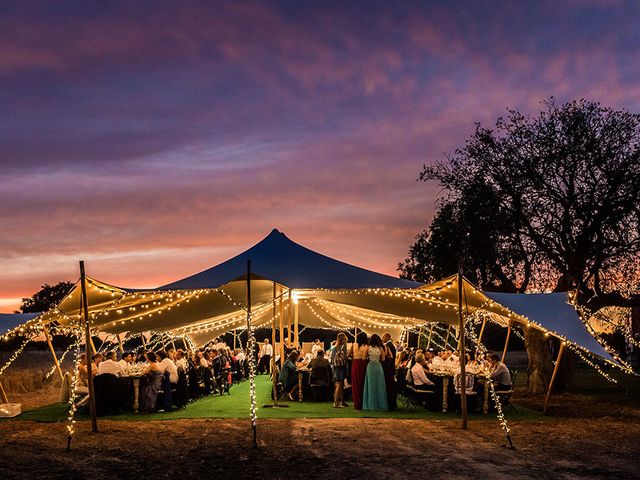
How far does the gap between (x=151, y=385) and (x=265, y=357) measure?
38.8ft

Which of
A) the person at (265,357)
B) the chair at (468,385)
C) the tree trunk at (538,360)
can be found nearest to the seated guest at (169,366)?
the chair at (468,385)

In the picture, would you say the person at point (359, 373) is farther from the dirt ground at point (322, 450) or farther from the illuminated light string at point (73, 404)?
the illuminated light string at point (73, 404)

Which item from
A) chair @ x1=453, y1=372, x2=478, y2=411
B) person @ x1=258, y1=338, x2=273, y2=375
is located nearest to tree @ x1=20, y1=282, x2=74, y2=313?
person @ x1=258, y1=338, x2=273, y2=375

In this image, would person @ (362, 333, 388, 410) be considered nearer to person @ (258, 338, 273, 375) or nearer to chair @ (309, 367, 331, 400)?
chair @ (309, 367, 331, 400)

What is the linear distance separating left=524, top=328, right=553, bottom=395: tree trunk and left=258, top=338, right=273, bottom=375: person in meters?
9.69

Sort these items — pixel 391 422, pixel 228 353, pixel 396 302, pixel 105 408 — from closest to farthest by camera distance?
pixel 391 422 < pixel 105 408 < pixel 396 302 < pixel 228 353

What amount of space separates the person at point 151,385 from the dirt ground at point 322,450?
1.37 m

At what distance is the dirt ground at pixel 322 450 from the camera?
22.9 feet

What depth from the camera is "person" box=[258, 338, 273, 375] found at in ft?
78.1

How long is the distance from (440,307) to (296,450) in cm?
800

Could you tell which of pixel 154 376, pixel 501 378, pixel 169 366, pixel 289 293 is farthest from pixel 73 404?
pixel 501 378

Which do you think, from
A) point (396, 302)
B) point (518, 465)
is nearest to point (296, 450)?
point (518, 465)

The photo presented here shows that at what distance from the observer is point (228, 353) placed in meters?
20.1

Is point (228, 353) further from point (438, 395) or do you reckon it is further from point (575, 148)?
point (575, 148)
